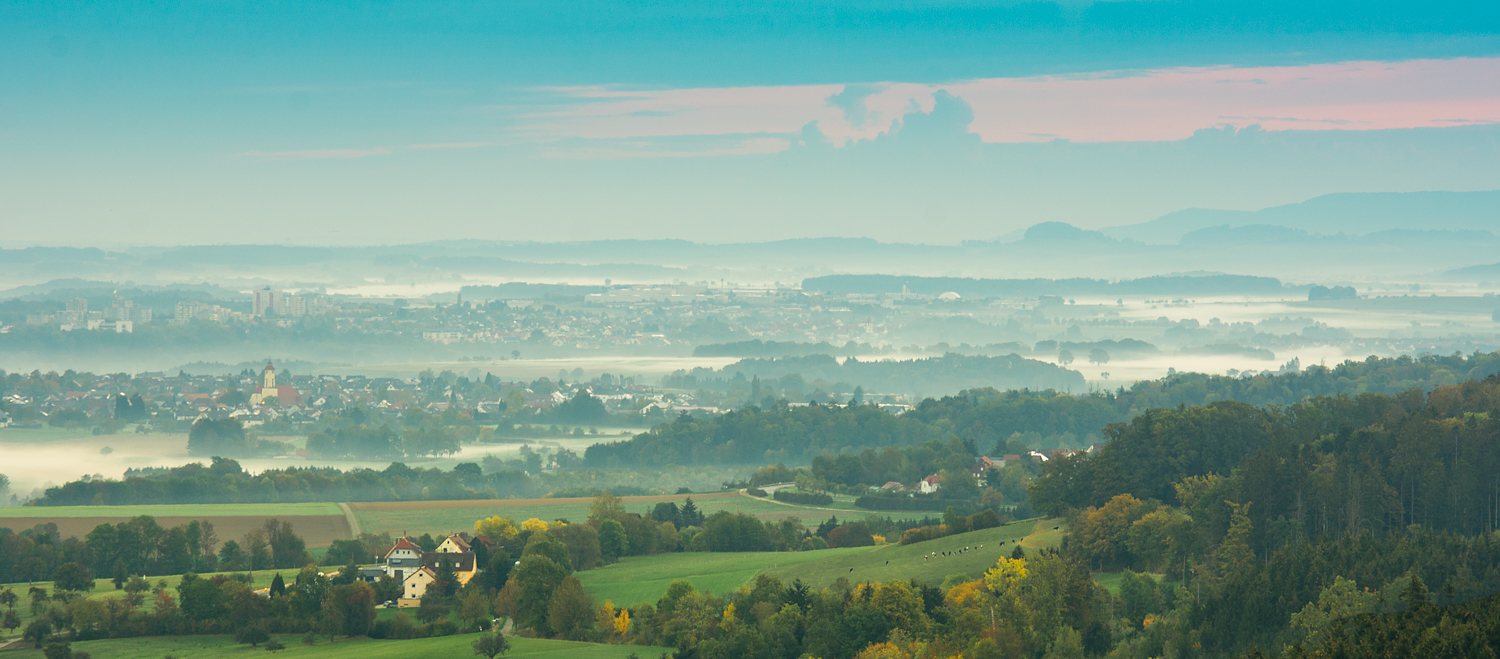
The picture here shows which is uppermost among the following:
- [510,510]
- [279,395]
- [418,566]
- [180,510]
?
[418,566]

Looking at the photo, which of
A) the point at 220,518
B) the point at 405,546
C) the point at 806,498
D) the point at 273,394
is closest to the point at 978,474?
the point at 806,498

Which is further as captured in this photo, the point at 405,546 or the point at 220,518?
the point at 220,518

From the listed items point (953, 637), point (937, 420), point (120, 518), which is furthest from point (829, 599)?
point (937, 420)

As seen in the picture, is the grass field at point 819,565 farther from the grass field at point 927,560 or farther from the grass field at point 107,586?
the grass field at point 107,586

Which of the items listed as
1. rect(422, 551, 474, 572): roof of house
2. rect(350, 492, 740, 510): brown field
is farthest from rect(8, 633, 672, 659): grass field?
rect(350, 492, 740, 510): brown field

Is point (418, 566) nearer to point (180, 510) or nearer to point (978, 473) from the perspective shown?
point (180, 510)

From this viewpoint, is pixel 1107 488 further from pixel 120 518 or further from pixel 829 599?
pixel 120 518

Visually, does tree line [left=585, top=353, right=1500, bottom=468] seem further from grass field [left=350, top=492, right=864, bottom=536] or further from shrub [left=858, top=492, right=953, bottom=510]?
shrub [left=858, top=492, right=953, bottom=510]
